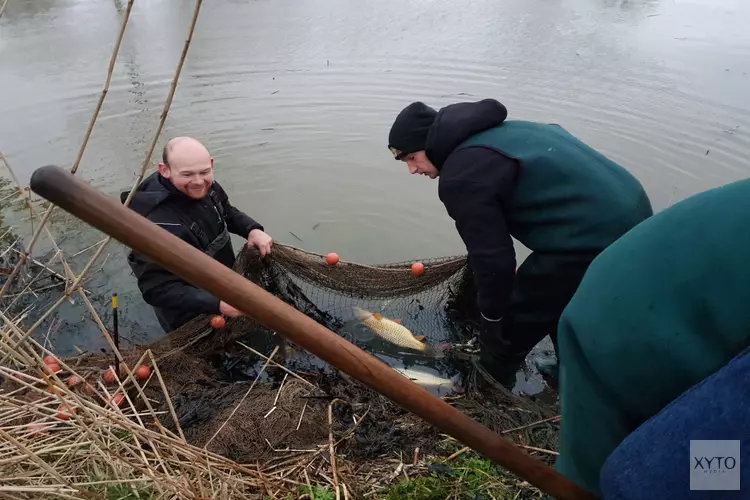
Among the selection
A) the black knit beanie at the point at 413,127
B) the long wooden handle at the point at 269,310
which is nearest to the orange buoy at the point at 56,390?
the long wooden handle at the point at 269,310

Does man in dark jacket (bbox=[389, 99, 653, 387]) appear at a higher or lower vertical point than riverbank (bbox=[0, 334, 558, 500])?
higher

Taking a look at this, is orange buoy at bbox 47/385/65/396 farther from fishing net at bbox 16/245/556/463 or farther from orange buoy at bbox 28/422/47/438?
fishing net at bbox 16/245/556/463

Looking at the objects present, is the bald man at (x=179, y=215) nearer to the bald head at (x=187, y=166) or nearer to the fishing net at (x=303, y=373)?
the bald head at (x=187, y=166)

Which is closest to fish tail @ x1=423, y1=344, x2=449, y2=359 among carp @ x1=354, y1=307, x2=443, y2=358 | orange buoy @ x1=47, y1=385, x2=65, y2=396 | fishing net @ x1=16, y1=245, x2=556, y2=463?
carp @ x1=354, y1=307, x2=443, y2=358

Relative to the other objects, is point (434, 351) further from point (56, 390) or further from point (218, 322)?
point (56, 390)

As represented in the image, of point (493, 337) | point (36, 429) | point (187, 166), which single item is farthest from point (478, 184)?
point (36, 429)

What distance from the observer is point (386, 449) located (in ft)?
10.0

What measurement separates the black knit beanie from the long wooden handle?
2.12 meters

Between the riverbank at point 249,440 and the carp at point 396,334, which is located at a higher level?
the riverbank at point 249,440

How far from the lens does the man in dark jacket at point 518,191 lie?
2975 millimetres

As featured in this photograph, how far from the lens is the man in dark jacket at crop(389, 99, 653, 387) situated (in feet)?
9.76

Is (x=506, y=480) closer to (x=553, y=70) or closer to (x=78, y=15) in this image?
(x=553, y=70)

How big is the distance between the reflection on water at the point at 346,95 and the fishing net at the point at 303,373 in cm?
126

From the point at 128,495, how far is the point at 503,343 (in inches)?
93.3
